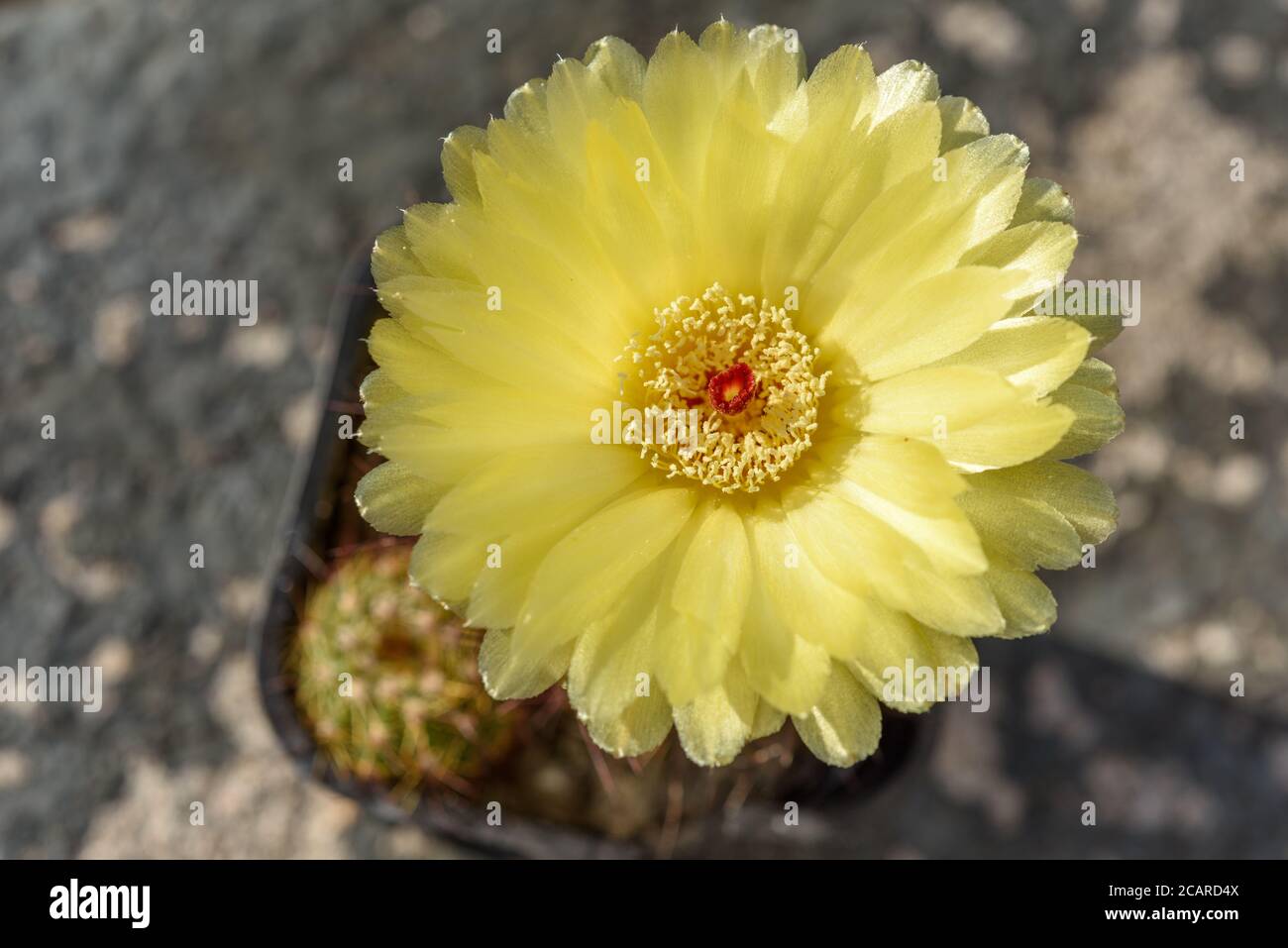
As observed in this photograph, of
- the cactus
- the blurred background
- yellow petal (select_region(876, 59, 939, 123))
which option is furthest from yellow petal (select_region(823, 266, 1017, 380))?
the blurred background

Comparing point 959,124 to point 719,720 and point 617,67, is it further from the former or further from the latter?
point 719,720

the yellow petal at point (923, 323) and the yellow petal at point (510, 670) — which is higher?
the yellow petal at point (923, 323)

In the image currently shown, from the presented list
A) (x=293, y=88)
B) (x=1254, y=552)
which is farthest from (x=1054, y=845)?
(x=293, y=88)

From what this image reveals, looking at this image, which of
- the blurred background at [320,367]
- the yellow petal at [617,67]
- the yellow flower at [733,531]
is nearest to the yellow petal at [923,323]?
the yellow flower at [733,531]

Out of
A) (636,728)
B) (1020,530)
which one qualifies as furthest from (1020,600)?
(636,728)

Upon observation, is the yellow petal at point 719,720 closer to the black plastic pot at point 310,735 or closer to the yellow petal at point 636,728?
the yellow petal at point 636,728
